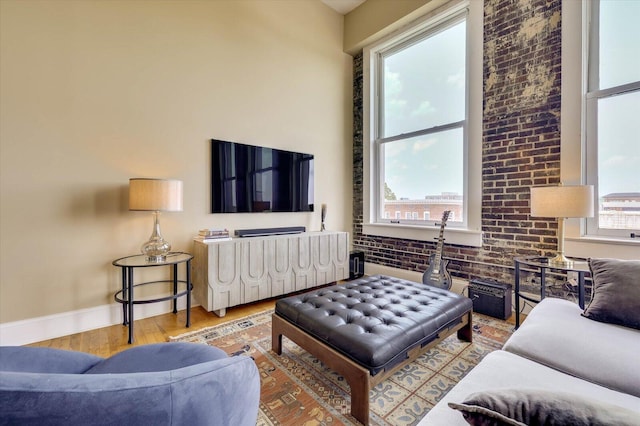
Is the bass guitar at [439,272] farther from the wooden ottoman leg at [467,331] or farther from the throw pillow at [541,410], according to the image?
the throw pillow at [541,410]

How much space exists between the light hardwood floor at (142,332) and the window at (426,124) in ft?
7.22

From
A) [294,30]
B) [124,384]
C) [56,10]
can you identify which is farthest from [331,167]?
[124,384]

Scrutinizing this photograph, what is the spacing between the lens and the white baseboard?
2.06 m

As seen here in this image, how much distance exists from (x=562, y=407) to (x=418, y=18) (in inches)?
→ 162

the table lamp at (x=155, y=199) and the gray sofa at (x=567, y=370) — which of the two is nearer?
the gray sofa at (x=567, y=370)

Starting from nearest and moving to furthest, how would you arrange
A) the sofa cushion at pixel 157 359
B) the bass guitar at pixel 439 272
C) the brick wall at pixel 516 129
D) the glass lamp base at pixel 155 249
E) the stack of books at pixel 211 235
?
the sofa cushion at pixel 157 359, the glass lamp base at pixel 155 249, the brick wall at pixel 516 129, the stack of books at pixel 211 235, the bass guitar at pixel 439 272

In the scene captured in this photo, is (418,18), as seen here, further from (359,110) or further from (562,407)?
(562,407)

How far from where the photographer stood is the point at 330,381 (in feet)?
5.46

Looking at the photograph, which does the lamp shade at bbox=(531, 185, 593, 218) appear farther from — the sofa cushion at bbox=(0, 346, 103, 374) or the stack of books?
the sofa cushion at bbox=(0, 346, 103, 374)

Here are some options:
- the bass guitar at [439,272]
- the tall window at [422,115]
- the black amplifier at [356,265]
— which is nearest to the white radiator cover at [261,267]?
the black amplifier at [356,265]

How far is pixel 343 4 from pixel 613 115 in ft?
11.2

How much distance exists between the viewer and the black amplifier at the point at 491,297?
2.54 m

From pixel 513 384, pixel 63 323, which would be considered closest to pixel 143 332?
pixel 63 323

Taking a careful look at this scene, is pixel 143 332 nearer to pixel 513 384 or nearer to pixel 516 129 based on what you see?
pixel 513 384
